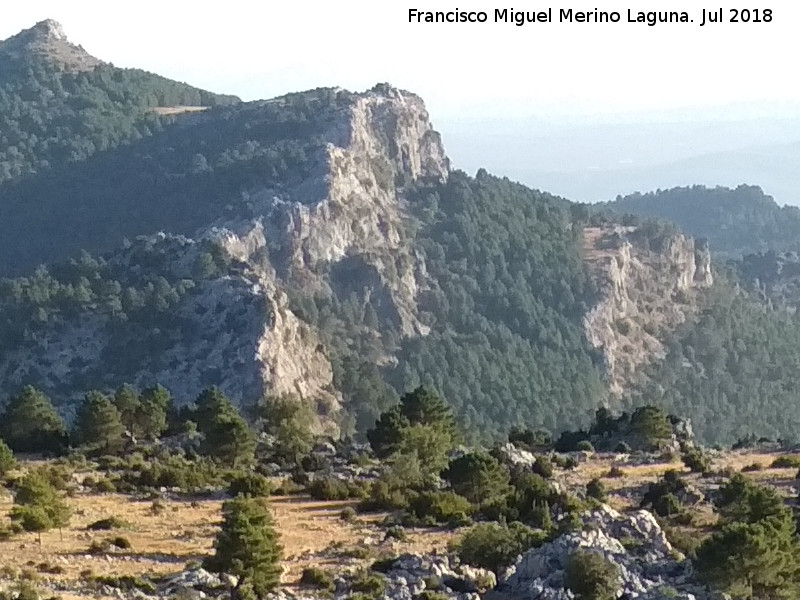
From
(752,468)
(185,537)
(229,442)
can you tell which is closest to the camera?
(185,537)

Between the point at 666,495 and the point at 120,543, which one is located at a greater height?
the point at 120,543

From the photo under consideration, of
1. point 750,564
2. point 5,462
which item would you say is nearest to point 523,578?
point 750,564

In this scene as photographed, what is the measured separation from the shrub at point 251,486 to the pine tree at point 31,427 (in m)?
16.4

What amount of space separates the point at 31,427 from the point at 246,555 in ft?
126

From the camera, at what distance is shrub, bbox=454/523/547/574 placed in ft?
106

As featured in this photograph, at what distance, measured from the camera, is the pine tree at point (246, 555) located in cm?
2762

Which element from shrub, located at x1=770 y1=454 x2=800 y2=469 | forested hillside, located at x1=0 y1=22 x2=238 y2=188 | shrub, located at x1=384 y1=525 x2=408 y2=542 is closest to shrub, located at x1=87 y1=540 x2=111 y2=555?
shrub, located at x1=384 y1=525 x2=408 y2=542

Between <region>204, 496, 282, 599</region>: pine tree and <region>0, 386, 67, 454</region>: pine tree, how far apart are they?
33.7 metres

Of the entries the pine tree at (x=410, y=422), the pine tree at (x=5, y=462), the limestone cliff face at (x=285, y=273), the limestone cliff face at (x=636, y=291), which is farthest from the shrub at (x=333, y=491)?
the limestone cliff face at (x=636, y=291)

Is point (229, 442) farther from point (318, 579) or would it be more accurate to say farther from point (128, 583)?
point (128, 583)

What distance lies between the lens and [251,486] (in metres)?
46.2

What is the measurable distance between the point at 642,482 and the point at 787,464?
409 inches

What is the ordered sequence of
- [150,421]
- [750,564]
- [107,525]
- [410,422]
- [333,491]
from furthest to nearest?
[150,421] < [410,422] < [333,491] < [107,525] < [750,564]

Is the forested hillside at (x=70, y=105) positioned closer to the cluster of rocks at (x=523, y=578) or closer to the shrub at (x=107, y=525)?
the shrub at (x=107, y=525)
